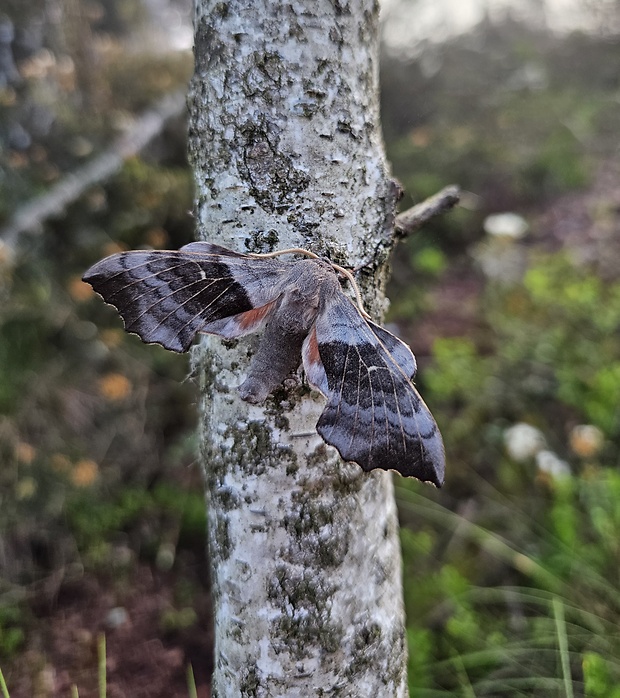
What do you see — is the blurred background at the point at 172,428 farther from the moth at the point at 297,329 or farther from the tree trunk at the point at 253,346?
the moth at the point at 297,329

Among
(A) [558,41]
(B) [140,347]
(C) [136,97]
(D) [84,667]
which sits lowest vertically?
(D) [84,667]

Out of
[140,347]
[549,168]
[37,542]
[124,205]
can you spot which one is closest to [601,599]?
[37,542]

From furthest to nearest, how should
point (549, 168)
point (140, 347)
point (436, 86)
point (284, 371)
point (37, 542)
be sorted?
point (436, 86) → point (549, 168) → point (140, 347) → point (37, 542) → point (284, 371)

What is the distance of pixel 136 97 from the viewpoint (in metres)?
3.97

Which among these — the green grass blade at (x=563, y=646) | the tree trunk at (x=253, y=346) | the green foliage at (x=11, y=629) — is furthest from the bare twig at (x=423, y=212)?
the green foliage at (x=11, y=629)

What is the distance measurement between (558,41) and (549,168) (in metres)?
4.07

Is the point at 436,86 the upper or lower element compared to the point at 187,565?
upper

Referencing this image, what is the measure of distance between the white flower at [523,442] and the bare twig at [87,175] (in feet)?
9.19

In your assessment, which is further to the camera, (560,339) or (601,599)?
(560,339)

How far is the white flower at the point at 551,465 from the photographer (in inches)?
94.0

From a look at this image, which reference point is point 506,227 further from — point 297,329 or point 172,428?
point 297,329

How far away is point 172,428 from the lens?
3.08 m

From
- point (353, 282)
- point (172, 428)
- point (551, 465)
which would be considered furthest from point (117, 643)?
point (551, 465)

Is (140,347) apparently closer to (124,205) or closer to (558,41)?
(124,205)
